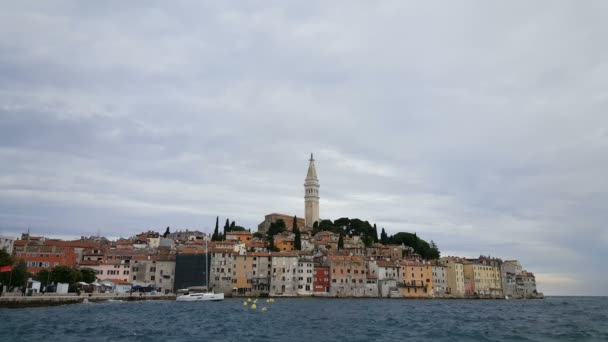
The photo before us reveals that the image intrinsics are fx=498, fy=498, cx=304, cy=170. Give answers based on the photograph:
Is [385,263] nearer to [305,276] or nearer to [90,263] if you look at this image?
[305,276]

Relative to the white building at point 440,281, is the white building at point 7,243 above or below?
above

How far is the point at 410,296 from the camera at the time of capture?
8650cm

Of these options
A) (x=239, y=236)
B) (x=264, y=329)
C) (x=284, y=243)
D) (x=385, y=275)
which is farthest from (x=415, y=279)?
(x=264, y=329)

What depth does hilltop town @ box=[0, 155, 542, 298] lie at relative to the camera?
7019cm

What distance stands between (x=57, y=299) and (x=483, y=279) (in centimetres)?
8338

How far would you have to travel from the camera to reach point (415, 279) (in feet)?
291

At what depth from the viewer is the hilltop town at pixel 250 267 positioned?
70.2 meters

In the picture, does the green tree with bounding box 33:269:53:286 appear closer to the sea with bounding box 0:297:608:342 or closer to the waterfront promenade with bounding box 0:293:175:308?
the waterfront promenade with bounding box 0:293:175:308

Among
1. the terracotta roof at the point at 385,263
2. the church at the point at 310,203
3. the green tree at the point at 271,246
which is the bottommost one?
the terracotta roof at the point at 385,263

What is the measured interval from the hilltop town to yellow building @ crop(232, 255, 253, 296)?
16 cm

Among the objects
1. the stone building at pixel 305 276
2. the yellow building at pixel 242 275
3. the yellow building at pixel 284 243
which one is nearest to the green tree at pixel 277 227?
the yellow building at pixel 284 243

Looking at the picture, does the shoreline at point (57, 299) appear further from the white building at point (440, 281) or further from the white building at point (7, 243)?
the white building at point (440, 281)

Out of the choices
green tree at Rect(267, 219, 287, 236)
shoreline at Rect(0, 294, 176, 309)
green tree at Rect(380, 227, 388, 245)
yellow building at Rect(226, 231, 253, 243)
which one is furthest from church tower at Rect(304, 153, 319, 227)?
shoreline at Rect(0, 294, 176, 309)

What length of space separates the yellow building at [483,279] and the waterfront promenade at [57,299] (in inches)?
2516
